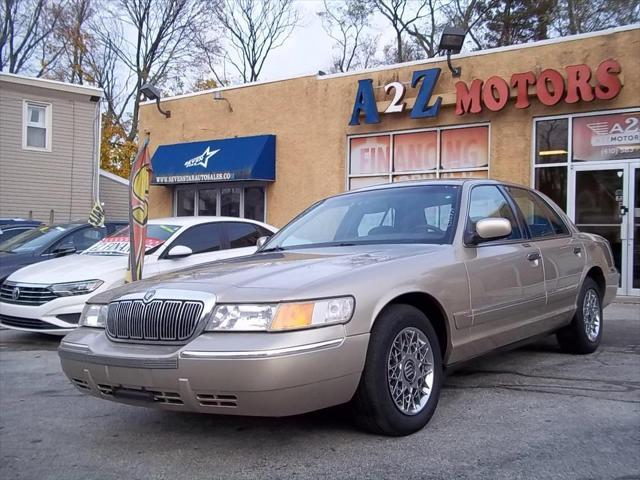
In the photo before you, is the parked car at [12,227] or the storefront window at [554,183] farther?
the parked car at [12,227]

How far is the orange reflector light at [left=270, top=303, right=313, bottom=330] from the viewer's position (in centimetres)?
346

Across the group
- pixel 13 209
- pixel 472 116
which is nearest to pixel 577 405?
pixel 472 116

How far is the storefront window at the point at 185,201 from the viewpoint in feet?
57.5

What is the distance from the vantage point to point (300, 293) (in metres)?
3.55

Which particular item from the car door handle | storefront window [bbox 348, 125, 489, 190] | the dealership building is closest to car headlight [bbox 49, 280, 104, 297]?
the car door handle

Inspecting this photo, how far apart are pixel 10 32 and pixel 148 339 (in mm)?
33130

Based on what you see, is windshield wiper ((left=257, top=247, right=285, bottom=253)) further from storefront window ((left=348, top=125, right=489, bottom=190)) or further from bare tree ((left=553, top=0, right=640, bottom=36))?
bare tree ((left=553, top=0, right=640, bottom=36))

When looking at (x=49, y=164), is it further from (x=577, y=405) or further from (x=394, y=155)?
(x=577, y=405)

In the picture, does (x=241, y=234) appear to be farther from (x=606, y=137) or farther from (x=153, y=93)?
(x=153, y=93)

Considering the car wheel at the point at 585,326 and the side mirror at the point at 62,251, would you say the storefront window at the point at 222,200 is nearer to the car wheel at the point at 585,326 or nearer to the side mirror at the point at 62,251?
the side mirror at the point at 62,251

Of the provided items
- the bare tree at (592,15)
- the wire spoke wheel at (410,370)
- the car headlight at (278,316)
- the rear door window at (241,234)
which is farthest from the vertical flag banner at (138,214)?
the bare tree at (592,15)

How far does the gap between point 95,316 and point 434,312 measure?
85.4 inches

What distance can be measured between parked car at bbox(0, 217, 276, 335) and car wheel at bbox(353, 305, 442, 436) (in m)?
4.07

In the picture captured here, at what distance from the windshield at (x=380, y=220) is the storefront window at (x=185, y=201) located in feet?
40.2
